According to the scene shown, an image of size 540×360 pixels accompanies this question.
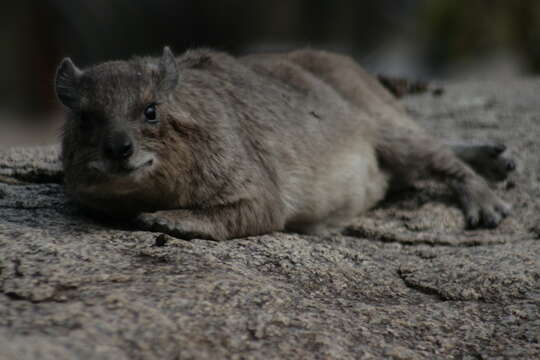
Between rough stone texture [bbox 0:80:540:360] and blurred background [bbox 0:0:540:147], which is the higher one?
blurred background [bbox 0:0:540:147]

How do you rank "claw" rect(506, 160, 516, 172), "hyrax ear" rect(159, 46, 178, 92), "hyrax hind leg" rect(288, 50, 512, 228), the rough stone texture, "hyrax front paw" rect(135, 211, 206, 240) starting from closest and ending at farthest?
1. the rough stone texture
2. "hyrax front paw" rect(135, 211, 206, 240)
3. "hyrax ear" rect(159, 46, 178, 92)
4. "hyrax hind leg" rect(288, 50, 512, 228)
5. "claw" rect(506, 160, 516, 172)

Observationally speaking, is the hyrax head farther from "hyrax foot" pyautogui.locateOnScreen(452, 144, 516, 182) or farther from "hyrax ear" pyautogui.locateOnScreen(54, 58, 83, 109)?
"hyrax foot" pyautogui.locateOnScreen(452, 144, 516, 182)

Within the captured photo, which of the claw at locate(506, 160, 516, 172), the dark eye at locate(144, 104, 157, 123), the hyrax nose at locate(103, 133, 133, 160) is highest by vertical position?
the dark eye at locate(144, 104, 157, 123)

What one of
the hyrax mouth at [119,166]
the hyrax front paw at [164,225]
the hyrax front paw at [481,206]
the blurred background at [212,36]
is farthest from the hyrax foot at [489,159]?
the blurred background at [212,36]

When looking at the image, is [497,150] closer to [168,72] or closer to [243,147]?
[243,147]

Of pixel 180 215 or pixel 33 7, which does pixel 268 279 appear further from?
pixel 33 7

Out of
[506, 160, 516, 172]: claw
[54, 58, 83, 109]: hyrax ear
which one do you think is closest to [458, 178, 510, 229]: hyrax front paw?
[506, 160, 516, 172]: claw
